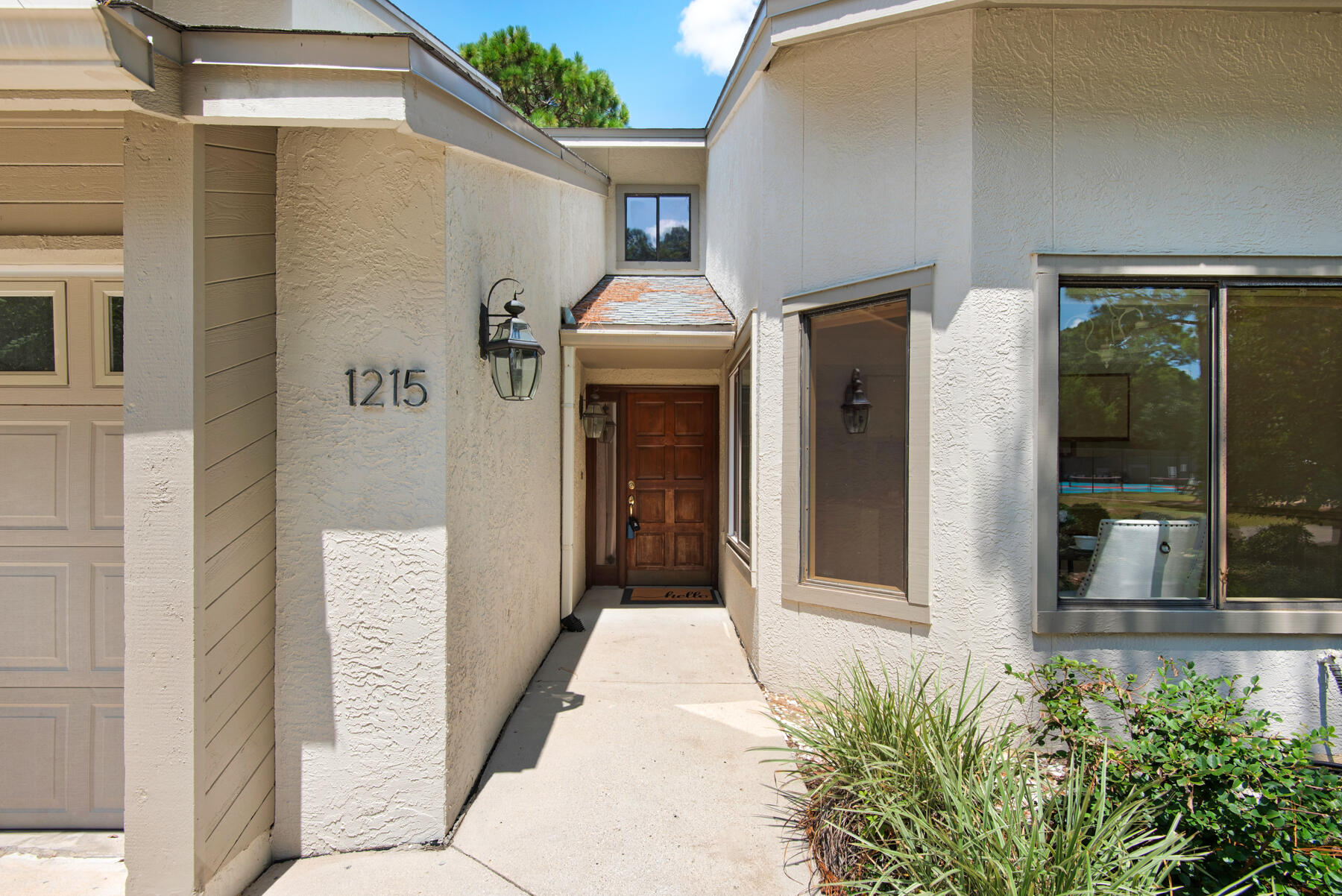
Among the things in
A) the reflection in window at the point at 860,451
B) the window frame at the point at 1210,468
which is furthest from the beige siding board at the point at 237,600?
the window frame at the point at 1210,468

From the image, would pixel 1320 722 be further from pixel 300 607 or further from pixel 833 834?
pixel 300 607

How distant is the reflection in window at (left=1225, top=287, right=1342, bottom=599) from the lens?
11.7ft

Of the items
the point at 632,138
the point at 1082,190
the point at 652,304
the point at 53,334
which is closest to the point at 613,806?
the point at 53,334

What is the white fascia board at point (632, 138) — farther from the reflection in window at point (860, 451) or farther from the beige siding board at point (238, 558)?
the beige siding board at point (238, 558)

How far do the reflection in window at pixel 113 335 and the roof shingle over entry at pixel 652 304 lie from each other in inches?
139

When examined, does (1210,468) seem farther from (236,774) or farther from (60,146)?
(60,146)

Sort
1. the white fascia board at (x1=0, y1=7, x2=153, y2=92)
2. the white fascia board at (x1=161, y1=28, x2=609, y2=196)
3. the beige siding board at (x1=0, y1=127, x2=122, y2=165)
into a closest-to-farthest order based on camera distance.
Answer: the white fascia board at (x1=0, y1=7, x2=153, y2=92)
the white fascia board at (x1=161, y1=28, x2=609, y2=196)
the beige siding board at (x1=0, y1=127, x2=122, y2=165)

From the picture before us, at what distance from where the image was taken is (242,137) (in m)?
2.65

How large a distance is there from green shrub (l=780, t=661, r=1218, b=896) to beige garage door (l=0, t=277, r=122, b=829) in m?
3.34

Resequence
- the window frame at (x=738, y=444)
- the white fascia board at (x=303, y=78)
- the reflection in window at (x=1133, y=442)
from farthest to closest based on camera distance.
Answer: the window frame at (x=738, y=444) < the reflection in window at (x=1133, y=442) < the white fascia board at (x=303, y=78)

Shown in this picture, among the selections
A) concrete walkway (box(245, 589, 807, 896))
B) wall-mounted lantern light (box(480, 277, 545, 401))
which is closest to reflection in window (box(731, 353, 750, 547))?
concrete walkway (box(245, 589, 807, 896))

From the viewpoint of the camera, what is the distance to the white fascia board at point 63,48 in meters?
2.02

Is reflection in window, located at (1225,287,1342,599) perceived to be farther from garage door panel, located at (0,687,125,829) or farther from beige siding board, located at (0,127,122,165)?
garage door panel, located at (0,687,125,829)

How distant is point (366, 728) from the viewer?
2.87 meters
